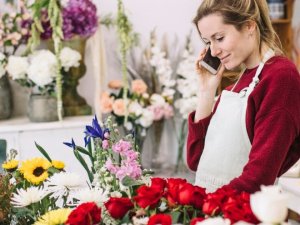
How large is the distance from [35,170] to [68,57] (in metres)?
1.88

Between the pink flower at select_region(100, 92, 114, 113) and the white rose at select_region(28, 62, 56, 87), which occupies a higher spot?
the white rose at select_region(28, 62, 56, 87)

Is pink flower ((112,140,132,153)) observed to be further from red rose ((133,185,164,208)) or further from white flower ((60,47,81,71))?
white flower ((60,47,81,71))

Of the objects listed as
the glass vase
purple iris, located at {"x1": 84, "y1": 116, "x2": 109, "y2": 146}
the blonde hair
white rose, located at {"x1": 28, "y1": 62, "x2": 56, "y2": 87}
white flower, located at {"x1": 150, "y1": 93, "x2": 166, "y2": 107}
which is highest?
the blonde hair

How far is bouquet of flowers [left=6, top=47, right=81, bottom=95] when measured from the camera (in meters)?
2.93

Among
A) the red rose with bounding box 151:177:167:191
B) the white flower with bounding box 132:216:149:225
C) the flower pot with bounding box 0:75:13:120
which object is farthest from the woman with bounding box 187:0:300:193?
the flower pot with bounding box 0:75:13:120

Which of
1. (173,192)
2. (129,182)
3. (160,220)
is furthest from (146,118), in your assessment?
(160,220)

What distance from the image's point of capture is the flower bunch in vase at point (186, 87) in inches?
130

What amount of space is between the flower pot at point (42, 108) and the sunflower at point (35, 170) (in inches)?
72.4

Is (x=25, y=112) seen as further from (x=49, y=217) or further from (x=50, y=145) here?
(x=49, y=217)

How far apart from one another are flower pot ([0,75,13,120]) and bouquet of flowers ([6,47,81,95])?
13 centimetres

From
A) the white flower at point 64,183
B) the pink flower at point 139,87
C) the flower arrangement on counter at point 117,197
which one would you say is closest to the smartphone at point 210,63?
the flower arrangement on counter at point 117,197

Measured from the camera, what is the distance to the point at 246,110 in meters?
1.31

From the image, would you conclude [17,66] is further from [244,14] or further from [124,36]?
[244,14]

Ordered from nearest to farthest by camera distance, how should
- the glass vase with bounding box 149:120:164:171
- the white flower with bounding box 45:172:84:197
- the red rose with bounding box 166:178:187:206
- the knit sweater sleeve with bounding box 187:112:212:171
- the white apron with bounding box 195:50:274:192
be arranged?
1. the red rose with bounding box 166:178:187:206
2. the white flower with bounding box 45:172:84:197
3. the white apron with bounding box 195:50:274:192
4. the knit sweater sleeve with bounding box 187:112:212:171
5. the glass vase with bounding box 149:120:164:171
